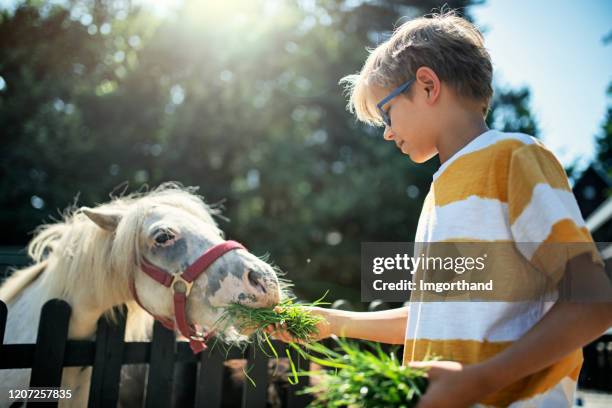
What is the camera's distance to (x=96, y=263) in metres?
2.31

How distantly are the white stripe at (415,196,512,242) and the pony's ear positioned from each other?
1.82 m

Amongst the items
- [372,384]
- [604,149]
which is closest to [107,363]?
[372,384]

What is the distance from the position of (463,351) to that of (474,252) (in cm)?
23

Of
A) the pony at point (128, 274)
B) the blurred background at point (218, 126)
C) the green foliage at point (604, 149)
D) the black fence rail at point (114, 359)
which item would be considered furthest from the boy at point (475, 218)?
the green foliage at point (604, 149)

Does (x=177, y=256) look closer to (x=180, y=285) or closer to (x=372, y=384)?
(x=180, y=285)

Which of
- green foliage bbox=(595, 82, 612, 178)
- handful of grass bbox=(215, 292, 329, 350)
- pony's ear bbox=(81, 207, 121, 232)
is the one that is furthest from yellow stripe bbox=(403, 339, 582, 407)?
green foliage bbox=(595, 82, 612, 178)

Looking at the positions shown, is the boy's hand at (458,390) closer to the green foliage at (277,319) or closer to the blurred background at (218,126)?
the green foliage at (277,319)

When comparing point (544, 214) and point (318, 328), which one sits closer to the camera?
point (544, 214)

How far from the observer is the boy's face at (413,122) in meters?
1.28

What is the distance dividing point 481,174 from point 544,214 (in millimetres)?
193

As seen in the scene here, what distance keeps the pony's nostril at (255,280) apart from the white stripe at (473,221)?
822mm

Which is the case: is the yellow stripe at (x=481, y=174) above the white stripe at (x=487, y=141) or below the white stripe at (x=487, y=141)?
below

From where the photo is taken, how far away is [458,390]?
851 mm

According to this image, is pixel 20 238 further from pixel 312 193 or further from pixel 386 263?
pixel 386 263
